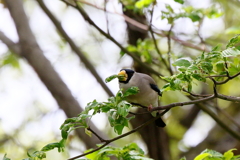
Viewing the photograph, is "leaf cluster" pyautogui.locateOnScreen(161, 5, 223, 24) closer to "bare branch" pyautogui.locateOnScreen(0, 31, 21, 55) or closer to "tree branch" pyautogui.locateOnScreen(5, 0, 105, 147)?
"tree branch" pyautogui.locateOnScreen(5, 0, 105, 147)

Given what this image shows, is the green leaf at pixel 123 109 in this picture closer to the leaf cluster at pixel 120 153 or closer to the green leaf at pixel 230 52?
the leaf cluster at pixel 120 153

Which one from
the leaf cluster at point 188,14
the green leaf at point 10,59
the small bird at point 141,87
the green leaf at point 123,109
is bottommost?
the green leaf at point 123,109

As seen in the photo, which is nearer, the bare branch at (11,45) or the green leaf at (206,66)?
the green leaf at (206,66)

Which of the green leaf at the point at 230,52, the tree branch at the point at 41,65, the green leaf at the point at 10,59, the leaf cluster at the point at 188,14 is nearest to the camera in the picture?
the green leaf at the point at 230,52

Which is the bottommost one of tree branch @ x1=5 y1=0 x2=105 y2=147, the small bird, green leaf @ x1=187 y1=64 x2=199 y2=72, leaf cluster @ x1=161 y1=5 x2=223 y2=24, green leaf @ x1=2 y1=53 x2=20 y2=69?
green leaf @ x1=187 y1=64 x2=199 y2=72

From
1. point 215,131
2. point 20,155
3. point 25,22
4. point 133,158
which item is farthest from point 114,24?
point 133,158

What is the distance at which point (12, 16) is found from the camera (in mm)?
4594

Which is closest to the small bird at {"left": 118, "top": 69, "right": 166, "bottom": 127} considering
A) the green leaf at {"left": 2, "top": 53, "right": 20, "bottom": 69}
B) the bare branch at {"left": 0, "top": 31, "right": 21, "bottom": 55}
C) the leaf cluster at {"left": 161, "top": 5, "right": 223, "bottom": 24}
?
the leaf cluster at {"left": 161, "top": 5, "right": 223, "bottom": 24}

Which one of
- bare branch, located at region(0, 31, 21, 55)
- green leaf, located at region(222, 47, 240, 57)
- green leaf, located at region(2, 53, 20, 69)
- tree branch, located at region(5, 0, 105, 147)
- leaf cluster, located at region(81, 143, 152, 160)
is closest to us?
green leaf, located at region(222, 47, 240, 57)

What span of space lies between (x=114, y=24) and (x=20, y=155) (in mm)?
2439

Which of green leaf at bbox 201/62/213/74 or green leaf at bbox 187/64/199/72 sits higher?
green leaf at bbox 187/64/199/72

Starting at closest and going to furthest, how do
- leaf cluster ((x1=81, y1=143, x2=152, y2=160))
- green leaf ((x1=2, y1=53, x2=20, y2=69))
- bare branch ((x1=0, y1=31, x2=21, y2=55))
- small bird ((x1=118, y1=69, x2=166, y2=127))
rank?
leaf cluster ((x1=81, y1=143, x2=152, y2=160))
small bird ((x1=118, y1=69, x2=166, y2=127))
bare branch ((x1=0, y1=31, x2=21, y2=55))
green leaf ((x1=2, y1=53, x2=20, y2=69))

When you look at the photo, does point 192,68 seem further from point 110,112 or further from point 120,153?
point 120,153

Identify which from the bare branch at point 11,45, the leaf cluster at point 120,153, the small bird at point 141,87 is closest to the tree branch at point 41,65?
the bare branch at point 11,45
